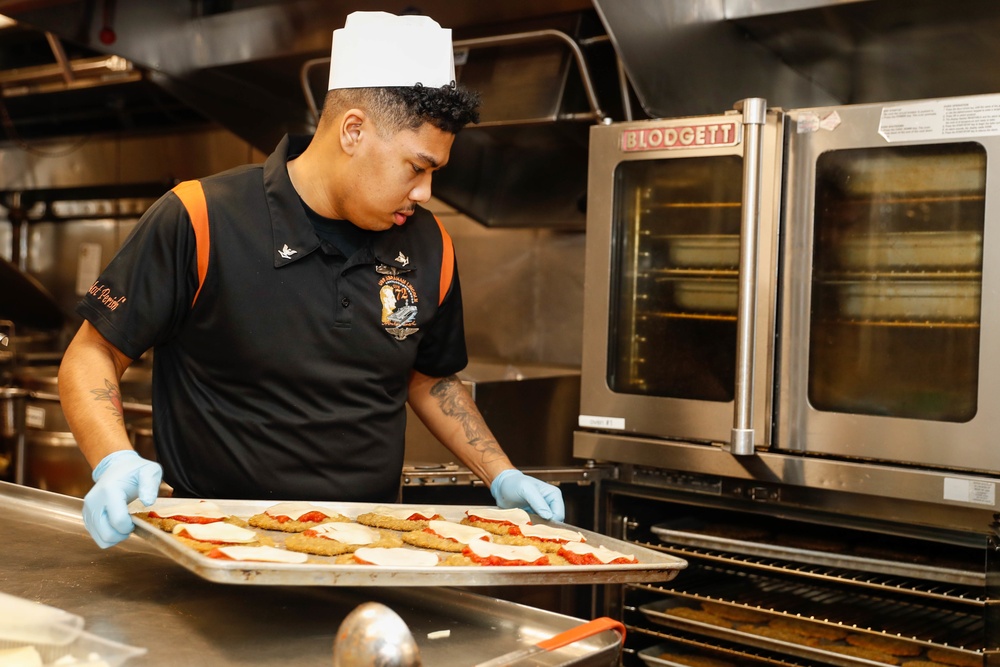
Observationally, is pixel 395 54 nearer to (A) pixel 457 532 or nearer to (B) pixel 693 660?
(A) pixel 457 532

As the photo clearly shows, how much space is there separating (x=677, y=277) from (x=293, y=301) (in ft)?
3.78

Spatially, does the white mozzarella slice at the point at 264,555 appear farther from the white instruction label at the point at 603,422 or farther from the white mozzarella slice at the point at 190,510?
the white instruction label at the point at 603,422

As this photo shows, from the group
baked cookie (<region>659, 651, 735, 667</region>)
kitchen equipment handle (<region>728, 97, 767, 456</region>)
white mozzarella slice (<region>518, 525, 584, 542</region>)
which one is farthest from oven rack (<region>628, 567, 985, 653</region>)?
white mozzarella slice (<region>518, 525, 584, 542</region>)

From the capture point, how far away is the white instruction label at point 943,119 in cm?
223

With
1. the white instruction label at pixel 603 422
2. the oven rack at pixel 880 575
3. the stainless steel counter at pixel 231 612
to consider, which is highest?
the white instruction label at pixel 603 422

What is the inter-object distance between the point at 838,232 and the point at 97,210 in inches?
182

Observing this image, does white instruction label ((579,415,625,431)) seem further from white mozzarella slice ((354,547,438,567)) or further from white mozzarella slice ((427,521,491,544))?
white mozzarella slice ((354,547,438,567))

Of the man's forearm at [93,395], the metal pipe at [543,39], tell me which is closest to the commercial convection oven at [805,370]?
the metal pipe at [543,39]

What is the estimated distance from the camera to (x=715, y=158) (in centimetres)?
264

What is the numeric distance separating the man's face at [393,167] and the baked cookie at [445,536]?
67 centimetres

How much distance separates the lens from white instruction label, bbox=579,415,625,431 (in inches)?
109

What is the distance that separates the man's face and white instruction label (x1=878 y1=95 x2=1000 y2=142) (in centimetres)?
109

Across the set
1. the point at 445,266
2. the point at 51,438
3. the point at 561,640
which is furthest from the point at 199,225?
the point at 51,438

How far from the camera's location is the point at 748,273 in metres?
2.50
